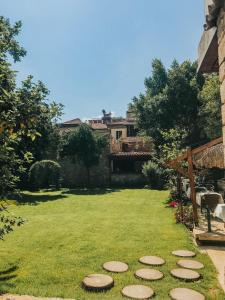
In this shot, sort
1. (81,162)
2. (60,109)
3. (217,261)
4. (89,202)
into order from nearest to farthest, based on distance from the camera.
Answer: (60,109), (217,261), (89,202), (81,162)

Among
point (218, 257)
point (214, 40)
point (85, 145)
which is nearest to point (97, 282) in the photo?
point (218, 257)

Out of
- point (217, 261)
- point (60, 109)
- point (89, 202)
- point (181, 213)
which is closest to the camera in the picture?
point (60, 109)

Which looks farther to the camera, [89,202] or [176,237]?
[89,202]

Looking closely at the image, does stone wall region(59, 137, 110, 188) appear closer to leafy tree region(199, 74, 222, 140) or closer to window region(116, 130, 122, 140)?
window region(116, 130, 122, 140)

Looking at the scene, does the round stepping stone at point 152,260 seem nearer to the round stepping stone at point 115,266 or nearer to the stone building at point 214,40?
the round stepping stone at point 115,266

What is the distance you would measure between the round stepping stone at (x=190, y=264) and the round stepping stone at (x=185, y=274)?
1.01 feet

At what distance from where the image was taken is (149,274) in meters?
7.37

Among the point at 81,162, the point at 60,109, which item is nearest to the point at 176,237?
the point at 60,109

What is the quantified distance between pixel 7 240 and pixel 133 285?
6.04 m

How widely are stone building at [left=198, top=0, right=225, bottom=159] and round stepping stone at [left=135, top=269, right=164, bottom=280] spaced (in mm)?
5138

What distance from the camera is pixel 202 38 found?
395cm

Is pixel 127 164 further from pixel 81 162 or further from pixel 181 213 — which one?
pixel 181 213

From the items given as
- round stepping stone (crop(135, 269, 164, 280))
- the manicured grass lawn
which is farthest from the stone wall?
round stepping stone (crop(135, 269, 164, 280))

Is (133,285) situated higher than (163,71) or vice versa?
(163,71)
